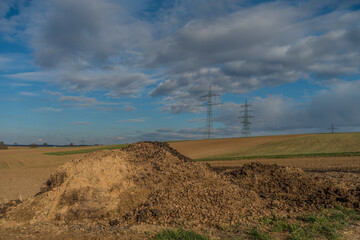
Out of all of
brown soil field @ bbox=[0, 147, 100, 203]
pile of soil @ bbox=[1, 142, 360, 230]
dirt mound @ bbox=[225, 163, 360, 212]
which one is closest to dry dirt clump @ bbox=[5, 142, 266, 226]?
pile of soil @ bbox=[1, 142, 360, 230]

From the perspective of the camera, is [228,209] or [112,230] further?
[228,209]

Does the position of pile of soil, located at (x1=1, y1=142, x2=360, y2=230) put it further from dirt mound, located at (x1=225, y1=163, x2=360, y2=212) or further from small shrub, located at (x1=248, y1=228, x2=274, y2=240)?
small shrub, located at (x1=248, y1=228, x2=274, y2=240)

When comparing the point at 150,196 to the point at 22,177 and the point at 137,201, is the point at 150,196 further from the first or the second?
the point at 22,177

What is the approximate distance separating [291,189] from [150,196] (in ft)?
16.7

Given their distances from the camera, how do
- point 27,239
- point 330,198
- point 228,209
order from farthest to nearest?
point 330,198
point 228,209
point 27,239

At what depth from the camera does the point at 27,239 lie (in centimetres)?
A: 536

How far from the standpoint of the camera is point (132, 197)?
708cm

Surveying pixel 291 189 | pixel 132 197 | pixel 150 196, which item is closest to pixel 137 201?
pixel 132 197

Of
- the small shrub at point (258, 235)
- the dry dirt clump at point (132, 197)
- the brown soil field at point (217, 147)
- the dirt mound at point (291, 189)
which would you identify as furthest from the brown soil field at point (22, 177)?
the brown soil field at point (217, 147)

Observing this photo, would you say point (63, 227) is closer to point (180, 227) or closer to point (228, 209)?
point (180, 227)

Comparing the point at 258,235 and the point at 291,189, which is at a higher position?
the point at 291,189

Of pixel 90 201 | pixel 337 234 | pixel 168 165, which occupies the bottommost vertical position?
pixel 337 234

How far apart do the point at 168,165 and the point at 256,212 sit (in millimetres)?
3049

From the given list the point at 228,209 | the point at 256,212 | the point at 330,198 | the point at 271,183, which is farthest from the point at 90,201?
the point at 330,198
